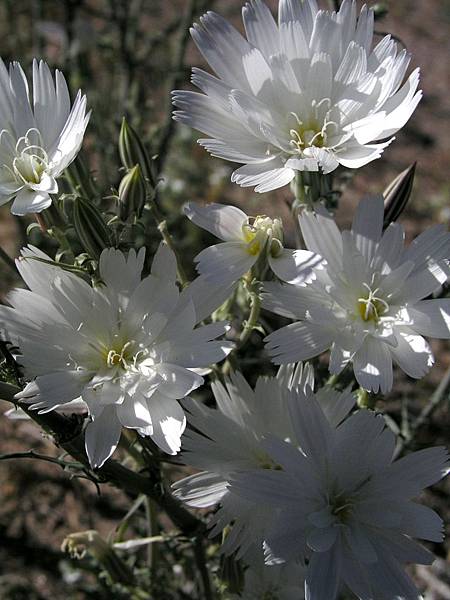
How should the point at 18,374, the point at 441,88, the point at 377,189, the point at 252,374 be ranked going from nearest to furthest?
the point at 18,374 < the point at 252,374 < the point at 377,189 < the point at 441,88

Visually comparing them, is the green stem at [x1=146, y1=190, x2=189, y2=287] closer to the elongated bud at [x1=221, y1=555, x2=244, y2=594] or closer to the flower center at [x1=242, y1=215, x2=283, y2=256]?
the flower center at [x1=242, y1=215, x2=283, y2=256]

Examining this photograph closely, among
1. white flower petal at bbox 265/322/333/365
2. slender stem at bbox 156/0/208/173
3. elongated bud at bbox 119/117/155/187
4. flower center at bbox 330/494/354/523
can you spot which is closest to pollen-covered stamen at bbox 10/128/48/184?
elongated bud at bbox 119/117/155/187

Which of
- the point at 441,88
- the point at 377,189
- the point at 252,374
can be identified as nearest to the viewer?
the point at 252,374

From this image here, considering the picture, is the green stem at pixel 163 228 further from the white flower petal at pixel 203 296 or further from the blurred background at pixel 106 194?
the blurred background at pixel 106 194

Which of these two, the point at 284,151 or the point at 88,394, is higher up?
the point at 284,151

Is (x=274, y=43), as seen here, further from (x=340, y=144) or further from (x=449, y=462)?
(x=449, y=462)

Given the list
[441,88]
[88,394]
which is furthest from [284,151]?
[441,88]

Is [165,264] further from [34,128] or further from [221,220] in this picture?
[34,128]
